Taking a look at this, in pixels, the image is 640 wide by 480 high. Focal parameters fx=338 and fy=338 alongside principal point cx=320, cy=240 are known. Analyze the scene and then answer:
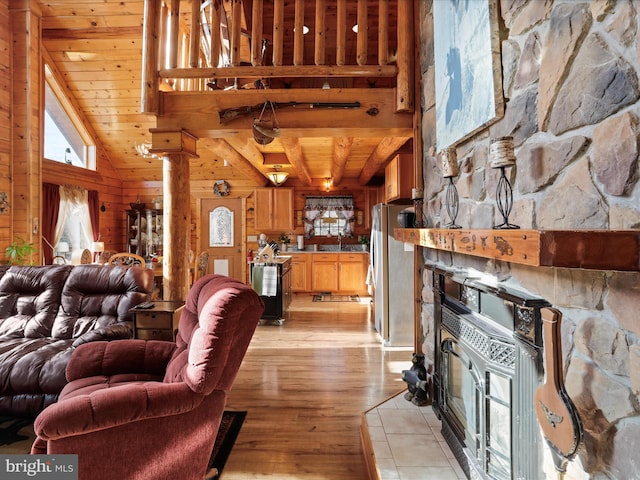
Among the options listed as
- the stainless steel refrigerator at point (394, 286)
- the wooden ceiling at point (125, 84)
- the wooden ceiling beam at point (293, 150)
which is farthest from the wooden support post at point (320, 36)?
the stainless steel refrigerator at point (394, 286)

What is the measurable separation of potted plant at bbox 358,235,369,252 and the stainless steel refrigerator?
3320mm

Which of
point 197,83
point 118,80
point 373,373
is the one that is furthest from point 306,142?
point 373,373

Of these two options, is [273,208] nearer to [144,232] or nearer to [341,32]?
[144,232]

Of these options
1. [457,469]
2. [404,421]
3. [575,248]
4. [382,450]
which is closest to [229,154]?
[404,421]

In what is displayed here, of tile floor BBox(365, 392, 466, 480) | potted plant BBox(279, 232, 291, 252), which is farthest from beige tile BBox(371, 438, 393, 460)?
potted plant BBox(279, 232, 291, 252)

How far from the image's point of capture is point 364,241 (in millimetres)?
7523

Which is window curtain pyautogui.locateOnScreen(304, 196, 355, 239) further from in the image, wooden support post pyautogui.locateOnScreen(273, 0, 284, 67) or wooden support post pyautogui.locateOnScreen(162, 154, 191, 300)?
wooden support post pyautogui.locateOnScreen(273, 0, 284, 67)

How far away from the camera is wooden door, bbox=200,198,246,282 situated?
7.56m

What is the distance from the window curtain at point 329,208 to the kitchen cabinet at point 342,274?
75 centimetres

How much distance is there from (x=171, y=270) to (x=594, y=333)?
2.91 m

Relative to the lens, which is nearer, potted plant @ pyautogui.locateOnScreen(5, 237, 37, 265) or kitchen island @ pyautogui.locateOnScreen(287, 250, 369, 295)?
potted plant @ pyautogui.locateOnScreen(5, 237, 37, 265)

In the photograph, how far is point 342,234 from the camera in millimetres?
7637

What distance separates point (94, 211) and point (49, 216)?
3.23 ft

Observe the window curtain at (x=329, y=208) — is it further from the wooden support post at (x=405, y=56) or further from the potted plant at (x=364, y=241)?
the wooden support post at (x=405, y=56)
